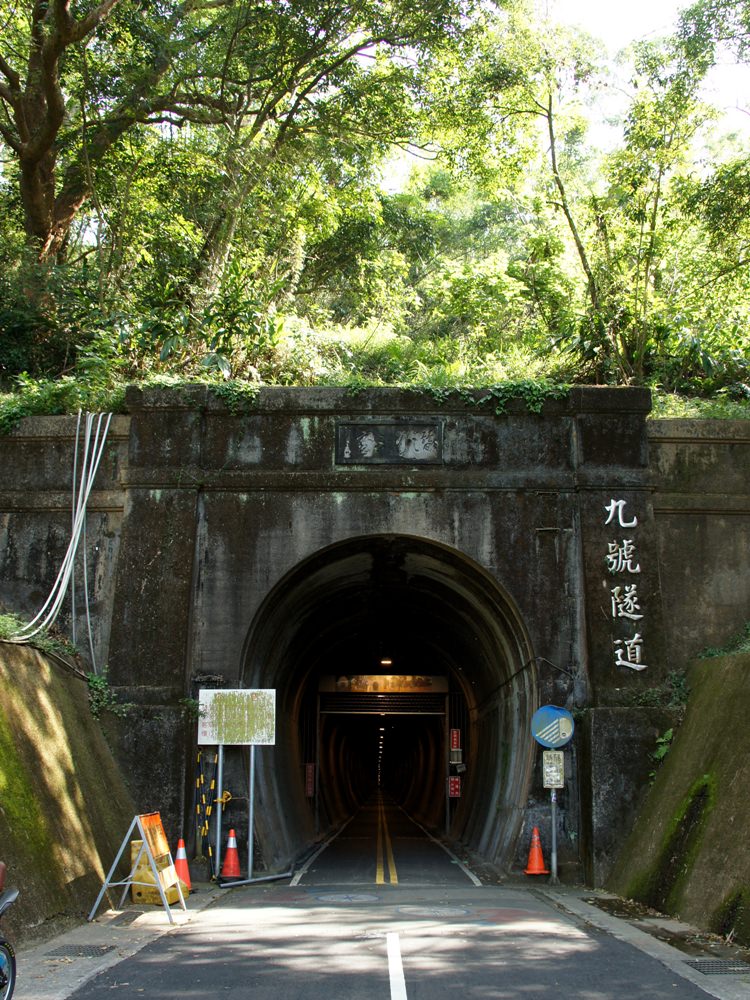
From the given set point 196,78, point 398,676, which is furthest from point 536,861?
point 196,78

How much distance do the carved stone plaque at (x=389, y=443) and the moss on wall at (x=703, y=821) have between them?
5.10 metres

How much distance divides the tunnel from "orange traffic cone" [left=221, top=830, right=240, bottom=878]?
0.99 m

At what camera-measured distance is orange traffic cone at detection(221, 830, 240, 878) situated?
13.0m

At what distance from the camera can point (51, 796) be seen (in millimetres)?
10516

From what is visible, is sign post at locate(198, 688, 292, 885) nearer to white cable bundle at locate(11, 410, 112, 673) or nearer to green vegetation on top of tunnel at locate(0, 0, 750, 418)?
white cable bundle at locate(11, 410, 112, 673)

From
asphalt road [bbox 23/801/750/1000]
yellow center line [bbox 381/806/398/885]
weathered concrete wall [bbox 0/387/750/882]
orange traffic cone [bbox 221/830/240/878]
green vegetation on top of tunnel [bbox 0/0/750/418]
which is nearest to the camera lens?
asphalt road [bbox 23/801/750/1000]

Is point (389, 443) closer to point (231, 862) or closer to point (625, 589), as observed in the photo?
point (625, 589)

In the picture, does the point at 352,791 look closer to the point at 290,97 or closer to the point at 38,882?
the point at 290,97

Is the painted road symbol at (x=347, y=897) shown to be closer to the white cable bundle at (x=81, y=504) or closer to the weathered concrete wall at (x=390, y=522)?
the weathered concrete wall at (x=390, y=522)

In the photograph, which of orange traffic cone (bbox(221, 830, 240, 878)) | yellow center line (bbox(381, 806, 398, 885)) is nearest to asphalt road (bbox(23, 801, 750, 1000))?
orange traffic cone (bbox(221, 830, 240, 878))

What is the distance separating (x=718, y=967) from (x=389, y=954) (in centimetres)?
271

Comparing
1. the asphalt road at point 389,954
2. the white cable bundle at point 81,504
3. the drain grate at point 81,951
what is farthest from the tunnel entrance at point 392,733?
the drain grate at point 81,951

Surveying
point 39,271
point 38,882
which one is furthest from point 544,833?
point 39,271

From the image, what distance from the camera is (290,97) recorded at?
23312mm
